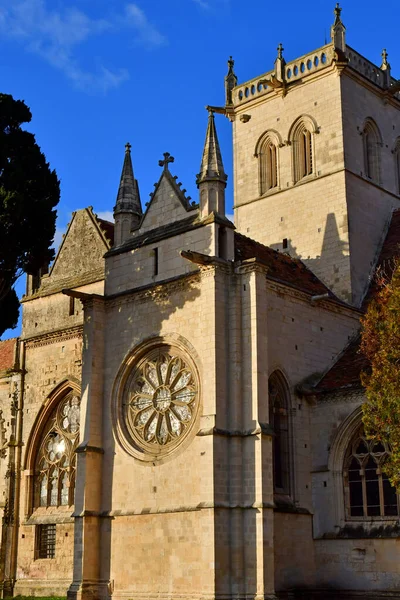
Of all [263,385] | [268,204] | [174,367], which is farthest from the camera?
[268,204]

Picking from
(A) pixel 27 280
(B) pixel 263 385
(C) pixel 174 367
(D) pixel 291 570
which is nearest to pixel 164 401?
(C) pixel 174 367

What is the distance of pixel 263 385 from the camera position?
20344mm

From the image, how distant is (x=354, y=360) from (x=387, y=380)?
625 cm

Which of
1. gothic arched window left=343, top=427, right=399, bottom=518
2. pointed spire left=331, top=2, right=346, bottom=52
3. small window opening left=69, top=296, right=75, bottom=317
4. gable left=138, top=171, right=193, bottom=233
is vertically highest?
pointed spire left=331, top=2, right=346, bottom=52

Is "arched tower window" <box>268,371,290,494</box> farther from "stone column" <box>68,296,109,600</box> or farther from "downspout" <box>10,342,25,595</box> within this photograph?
"downspout" <box>10,342,25,595</box>

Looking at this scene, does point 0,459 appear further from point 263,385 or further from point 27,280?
point 263,385

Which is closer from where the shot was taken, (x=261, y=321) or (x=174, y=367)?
(x=261, y=321)

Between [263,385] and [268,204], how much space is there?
10310mm

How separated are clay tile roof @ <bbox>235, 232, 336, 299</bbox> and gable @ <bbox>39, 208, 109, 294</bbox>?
4743 millimetres

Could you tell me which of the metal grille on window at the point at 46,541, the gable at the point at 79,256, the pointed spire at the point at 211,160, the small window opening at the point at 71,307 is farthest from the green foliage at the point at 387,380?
the metal grille on window at the point at 46,541

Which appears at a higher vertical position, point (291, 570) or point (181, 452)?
point (181, 452)

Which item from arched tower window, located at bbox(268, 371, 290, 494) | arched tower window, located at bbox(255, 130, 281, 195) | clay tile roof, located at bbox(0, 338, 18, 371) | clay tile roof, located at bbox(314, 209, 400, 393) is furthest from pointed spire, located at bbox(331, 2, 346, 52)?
clay tile roof, located at bbox(0, 338, 18, 371)

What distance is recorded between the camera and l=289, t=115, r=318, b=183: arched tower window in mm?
28344

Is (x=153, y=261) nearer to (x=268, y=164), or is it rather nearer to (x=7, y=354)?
(x=268, y=164)
